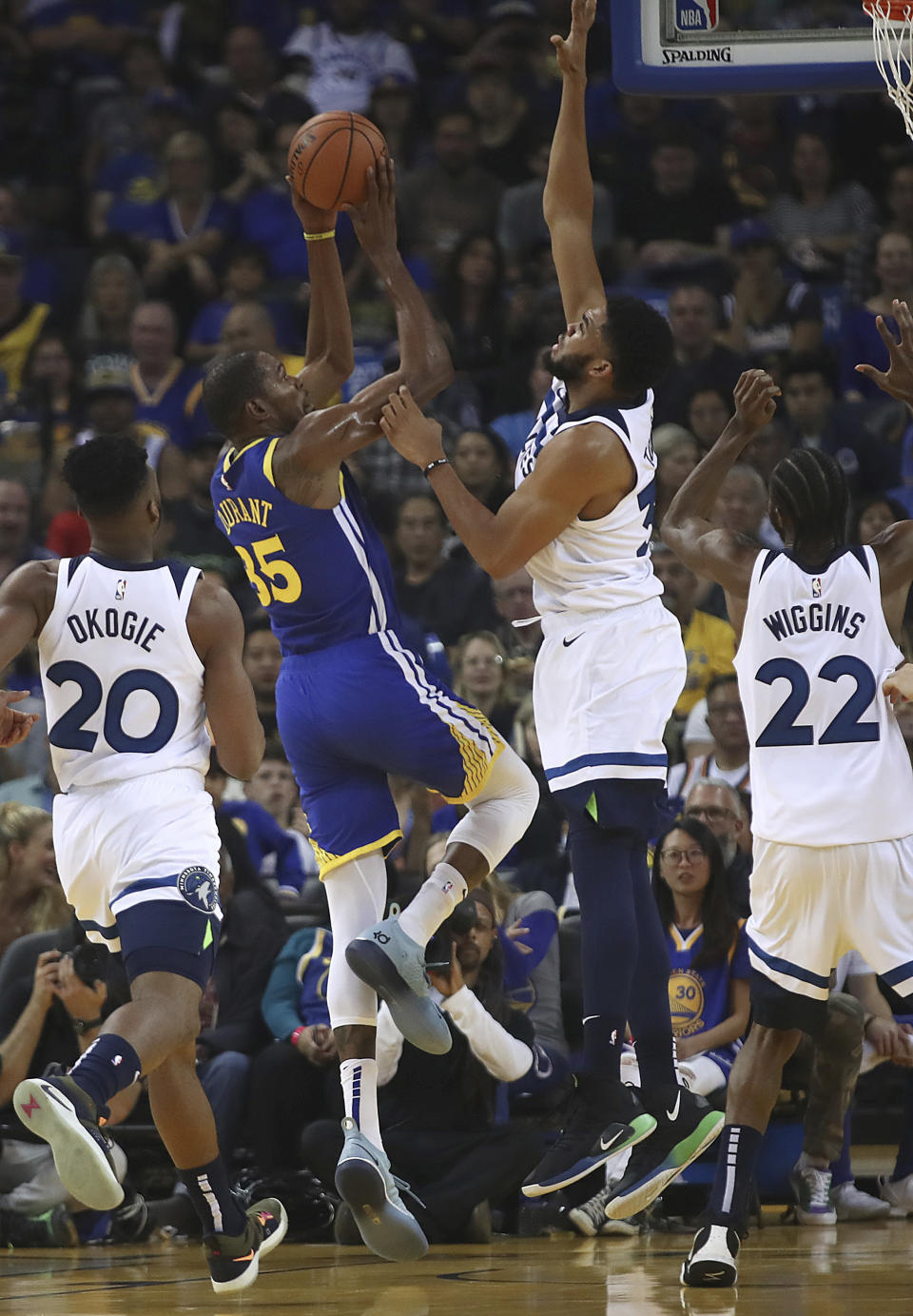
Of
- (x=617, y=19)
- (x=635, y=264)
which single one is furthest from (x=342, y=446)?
(x=635, y=264)

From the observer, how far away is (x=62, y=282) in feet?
45.8

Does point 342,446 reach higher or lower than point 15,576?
higher

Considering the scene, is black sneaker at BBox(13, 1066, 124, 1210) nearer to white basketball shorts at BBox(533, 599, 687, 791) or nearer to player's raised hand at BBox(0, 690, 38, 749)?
player's raised hand at BBox(0, 690, 38, 749)

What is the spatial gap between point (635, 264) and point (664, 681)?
24.7 feet

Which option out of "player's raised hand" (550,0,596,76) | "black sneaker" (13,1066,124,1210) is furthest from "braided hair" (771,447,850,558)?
"black sneaker" (13,1066,124,1210)

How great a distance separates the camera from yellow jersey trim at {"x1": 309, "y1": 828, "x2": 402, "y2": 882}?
20.2ft

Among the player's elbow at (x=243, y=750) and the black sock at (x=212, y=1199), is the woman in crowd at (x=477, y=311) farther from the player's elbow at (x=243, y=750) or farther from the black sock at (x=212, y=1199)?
the black sock at (x=212, y=1199)

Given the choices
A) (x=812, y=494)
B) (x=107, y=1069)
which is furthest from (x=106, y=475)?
(x=812, y=494)

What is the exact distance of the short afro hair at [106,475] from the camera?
5.95 meters

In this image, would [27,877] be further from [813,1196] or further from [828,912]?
[828,912]

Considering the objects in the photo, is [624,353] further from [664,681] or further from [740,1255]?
[740,1255]

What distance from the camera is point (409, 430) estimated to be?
605cm

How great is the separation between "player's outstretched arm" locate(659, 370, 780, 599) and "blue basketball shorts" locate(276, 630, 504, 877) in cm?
94

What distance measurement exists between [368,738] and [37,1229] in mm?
3305
